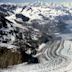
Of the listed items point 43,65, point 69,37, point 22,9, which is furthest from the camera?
point 22,9

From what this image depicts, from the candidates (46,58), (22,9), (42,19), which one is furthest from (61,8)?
(46,58)

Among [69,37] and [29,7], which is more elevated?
[29,7]

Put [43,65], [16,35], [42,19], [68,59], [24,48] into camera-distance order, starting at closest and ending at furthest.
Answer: [43,65] → [68,59] → [24,48] → [16,35] → [42,19]

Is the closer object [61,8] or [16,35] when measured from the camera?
[16,35]

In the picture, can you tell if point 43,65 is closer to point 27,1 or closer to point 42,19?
point 27,1

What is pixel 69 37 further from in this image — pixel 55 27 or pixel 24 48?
pixel 24 48

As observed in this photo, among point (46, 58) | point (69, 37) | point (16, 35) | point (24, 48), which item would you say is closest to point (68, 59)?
point (46, 58)
